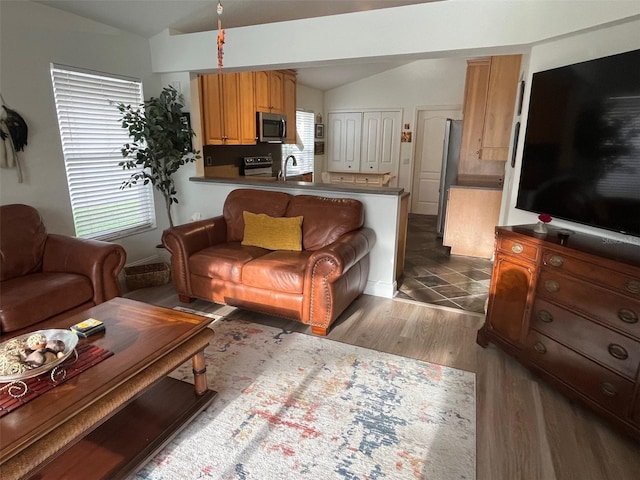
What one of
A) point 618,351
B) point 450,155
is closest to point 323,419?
point 618,351

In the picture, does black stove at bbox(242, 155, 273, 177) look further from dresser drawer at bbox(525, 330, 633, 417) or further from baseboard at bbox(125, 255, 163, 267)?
dresser drawer at bbox(525, 330, 633, 417)

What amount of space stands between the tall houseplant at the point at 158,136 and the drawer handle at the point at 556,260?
3237 mm

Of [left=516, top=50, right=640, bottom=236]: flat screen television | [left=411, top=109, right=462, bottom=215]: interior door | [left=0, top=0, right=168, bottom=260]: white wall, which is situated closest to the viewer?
[left=516, top=50, right=640, bottom=236]: flat screen television

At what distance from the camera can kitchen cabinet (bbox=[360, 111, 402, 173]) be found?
23.2 feet

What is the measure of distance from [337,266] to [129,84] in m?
2.97

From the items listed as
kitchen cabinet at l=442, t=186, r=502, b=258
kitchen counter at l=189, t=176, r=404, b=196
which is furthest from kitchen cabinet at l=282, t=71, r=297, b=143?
kitchen cabinet at l=442, t=186, r=502, b=258

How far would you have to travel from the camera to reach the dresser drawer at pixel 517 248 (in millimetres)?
2139

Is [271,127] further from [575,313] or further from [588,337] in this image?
[588,337]

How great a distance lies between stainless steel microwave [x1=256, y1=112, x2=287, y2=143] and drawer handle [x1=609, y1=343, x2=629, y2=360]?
4.35 meters

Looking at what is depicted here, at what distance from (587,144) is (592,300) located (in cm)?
87

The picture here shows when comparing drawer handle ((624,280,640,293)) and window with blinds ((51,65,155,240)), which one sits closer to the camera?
drawer handle ((624,280,640,293))

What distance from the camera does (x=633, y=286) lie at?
1667mm

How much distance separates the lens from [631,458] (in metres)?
1.69

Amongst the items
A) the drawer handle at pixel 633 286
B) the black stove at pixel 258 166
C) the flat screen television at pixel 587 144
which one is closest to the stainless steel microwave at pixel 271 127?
the black stove at pixel 258 166
